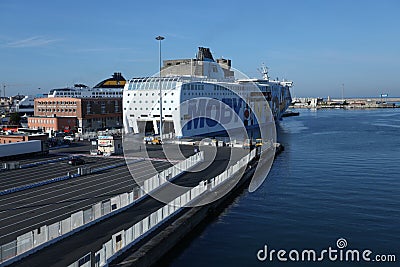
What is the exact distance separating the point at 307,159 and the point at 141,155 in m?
12.3

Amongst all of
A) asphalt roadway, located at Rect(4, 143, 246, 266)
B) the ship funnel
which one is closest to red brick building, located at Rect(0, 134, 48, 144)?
asphalt roadway, located at Rect(4, 143, 246, 266)

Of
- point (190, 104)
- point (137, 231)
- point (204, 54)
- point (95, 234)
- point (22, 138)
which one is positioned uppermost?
point (204, 54)

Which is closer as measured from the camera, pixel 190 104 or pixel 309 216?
pixel 309 216

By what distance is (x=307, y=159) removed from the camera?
100ft

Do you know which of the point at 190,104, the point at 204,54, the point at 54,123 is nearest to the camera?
the point at 190,104

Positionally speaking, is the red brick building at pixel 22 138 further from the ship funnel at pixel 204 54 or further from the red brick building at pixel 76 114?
the ship funnel at pixel 204 54

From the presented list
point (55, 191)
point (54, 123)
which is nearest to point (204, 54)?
point (54, 123)

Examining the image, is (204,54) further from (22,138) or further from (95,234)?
(95,234)

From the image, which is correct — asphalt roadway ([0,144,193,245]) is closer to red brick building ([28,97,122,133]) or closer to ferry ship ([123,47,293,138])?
ferry ship ([123,47,293,138])

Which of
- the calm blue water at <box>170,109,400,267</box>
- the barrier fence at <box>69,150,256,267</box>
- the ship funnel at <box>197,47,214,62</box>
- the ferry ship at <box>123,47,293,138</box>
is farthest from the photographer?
the ship funnel at <box>197,47,214,62</box>

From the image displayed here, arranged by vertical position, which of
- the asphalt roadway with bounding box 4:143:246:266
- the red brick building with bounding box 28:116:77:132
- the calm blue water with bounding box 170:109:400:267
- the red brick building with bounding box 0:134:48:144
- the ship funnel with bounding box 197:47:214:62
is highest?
the ship funnel with bounding box 197:47:214:62

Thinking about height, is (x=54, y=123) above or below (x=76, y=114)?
below

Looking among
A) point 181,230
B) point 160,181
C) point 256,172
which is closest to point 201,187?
point 160,181

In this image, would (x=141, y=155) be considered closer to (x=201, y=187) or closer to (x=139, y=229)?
(x=201, y=187)
